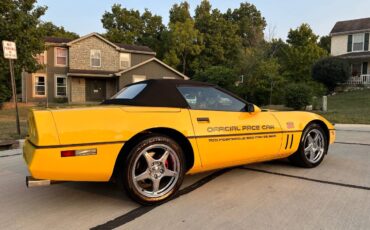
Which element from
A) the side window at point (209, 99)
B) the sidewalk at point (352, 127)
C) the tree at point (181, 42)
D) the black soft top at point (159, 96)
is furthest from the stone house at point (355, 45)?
the black soft top at point (159, 96)

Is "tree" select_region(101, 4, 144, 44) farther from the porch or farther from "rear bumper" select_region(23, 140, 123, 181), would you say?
"rear bumper" select_region(23, 140, 123, 181)

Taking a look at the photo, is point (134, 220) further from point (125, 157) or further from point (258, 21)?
point (258, 21)

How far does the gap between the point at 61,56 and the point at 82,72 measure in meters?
2.41

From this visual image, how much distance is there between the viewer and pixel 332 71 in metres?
23.7

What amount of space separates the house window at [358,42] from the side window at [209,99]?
99.2 feet

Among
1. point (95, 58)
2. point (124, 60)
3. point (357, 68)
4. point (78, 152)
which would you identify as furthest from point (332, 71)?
point (78, 152)

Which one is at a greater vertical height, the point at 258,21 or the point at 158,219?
the point at 258,21

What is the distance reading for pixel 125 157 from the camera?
338 centimetres

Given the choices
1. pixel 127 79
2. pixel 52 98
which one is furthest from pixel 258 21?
pixel 52 98

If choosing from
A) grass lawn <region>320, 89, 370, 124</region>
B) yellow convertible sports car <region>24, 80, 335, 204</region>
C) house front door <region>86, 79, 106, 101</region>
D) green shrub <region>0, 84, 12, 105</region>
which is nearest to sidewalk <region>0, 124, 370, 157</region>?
grass lawn <region>320, 89, 370, 124</region>

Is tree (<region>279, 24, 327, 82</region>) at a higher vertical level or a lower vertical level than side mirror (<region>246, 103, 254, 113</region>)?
higher

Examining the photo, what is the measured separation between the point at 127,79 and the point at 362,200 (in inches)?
1051

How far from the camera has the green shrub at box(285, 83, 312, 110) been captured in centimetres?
1662

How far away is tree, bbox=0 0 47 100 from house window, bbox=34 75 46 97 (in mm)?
11509
